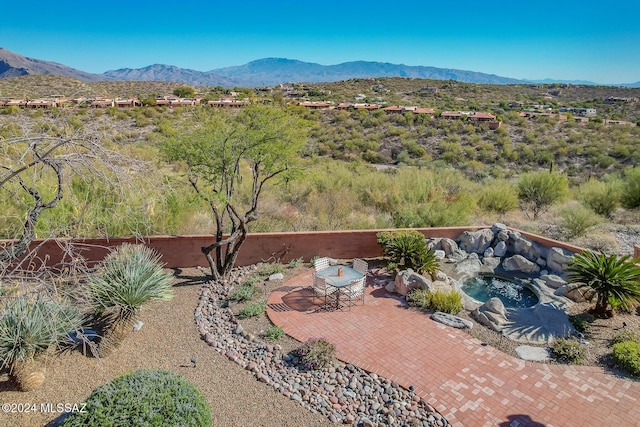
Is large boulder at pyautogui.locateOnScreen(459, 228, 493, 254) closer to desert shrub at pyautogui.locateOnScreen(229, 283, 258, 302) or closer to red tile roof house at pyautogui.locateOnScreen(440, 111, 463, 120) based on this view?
desert shrub at pyautogui.locateOnScreen(229, 283, 258, 302)

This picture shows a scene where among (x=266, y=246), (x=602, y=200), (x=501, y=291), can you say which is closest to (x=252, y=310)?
(x=266, y=246)

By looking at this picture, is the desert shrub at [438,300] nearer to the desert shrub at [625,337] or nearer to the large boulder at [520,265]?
the desert shrub at [625,337]

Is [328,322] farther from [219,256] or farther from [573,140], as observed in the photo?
[573,140]

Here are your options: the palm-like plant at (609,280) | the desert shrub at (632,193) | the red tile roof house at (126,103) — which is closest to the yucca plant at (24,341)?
the palm-like plant at (609,280)

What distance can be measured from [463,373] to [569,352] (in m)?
1.99

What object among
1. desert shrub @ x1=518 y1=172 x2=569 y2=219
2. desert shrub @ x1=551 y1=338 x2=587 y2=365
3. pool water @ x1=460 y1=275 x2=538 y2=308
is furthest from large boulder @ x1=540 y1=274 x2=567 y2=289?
desert shrub @ x1=518 y1=172 x2=569 y2=219

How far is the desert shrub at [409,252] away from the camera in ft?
31.8

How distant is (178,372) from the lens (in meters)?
6.18

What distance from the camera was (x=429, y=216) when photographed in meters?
12.6

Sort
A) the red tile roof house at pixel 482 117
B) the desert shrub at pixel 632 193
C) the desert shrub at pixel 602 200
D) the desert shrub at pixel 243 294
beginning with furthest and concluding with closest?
the red tile roof house at pixel 482 117, the desert shrub at pixel 602 200, the desert shrub at pixel 632 193, the desert shrub at pixel 243 294

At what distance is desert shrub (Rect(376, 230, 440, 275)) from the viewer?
31.8ft

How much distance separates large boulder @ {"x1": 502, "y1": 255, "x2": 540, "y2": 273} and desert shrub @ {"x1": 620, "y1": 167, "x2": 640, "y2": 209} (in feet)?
28.6

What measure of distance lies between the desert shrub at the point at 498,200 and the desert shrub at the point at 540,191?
0.88 metres

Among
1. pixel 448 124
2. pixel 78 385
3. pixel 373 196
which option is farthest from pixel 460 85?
pixel 78 385
